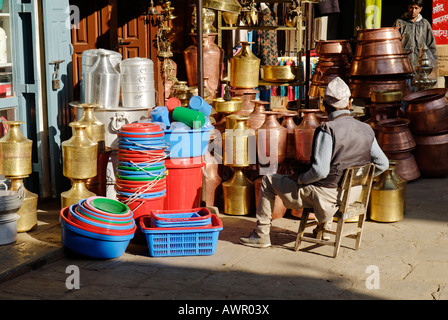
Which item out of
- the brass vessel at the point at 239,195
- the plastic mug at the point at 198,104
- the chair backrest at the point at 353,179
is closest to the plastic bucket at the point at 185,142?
the plastic mug at the point at 198,104

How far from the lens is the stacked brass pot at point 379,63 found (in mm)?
8828

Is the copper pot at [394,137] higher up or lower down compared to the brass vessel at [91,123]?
lower down

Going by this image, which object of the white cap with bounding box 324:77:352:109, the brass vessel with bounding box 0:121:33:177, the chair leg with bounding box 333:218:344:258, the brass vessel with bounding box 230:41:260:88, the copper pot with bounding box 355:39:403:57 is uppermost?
the copper pot with bounding box 355:39:403:57

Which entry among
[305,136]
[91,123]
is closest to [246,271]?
[305,136]

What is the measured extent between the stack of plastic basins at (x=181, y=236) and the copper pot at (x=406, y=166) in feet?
11.8

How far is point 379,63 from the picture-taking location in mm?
8836

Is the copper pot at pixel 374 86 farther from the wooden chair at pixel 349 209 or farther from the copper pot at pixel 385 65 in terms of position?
the wooden chair at pixel 349 209

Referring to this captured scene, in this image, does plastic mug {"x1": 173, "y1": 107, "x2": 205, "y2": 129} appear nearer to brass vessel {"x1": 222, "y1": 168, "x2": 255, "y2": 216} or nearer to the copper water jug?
brass vessel {"x1": 222, "y1": 168, "x2": 255, "y2": 216}

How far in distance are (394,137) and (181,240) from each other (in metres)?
3.82

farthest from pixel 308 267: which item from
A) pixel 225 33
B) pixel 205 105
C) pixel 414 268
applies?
pixel 225 33

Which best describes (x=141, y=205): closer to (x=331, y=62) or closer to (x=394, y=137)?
(x=394, y=137)

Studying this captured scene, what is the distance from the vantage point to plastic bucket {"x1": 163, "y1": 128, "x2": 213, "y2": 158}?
21.9 feet

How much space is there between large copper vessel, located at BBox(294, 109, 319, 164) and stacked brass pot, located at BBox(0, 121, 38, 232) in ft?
9.20

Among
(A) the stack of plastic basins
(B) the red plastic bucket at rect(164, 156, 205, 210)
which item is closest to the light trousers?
(A) the stack of plastic basins
